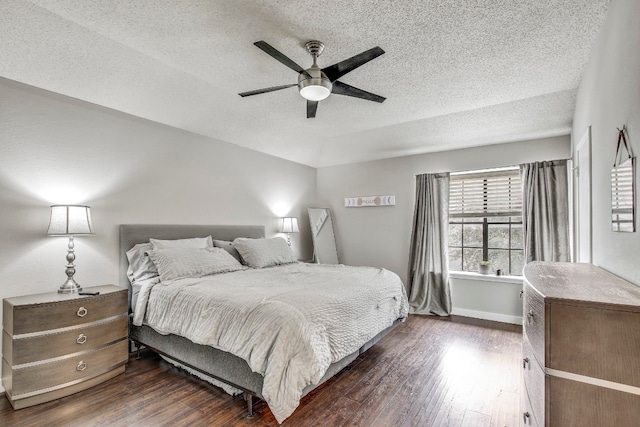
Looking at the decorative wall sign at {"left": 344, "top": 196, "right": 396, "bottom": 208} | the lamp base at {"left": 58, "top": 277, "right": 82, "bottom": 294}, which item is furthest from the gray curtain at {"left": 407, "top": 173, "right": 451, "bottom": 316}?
the lamp base at {"left": 58, "top": 277, "right": 82, "bottom": 294}

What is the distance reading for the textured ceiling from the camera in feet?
6.98

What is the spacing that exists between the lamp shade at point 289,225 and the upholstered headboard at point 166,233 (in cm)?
56

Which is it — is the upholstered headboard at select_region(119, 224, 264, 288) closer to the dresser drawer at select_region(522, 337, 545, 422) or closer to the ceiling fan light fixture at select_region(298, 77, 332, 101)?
the ceiling fan light fixture at select_region(298, 77, 332, 101)

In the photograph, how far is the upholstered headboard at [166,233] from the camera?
3270mm

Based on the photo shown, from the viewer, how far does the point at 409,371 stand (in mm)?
2865

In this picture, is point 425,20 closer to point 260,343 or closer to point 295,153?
point 260,343

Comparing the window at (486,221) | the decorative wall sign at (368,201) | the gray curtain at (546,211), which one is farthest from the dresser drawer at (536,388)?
the decorative wall sign at (368,201)

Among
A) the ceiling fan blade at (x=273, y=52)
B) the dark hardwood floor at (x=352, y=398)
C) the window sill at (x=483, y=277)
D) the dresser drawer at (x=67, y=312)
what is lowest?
the dark hardwood floor at (x=352, y=398)

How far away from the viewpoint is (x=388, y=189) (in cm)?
533

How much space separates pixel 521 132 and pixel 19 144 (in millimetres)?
5336

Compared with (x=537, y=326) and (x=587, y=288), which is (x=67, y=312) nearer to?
(x=537, y=326)

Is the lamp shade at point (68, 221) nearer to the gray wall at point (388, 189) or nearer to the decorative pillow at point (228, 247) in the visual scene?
the decorative pillow at point (228, 247)

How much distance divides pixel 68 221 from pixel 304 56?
241cm

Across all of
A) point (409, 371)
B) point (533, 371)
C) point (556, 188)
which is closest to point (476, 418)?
point (409, 371)
